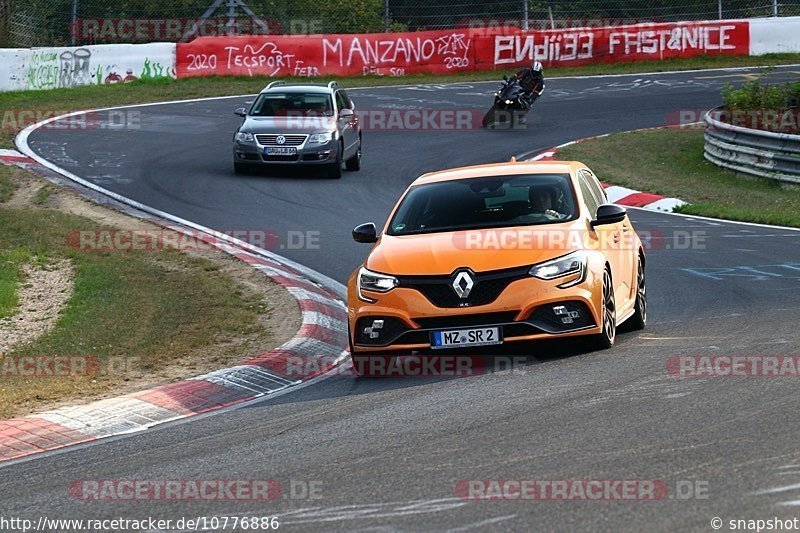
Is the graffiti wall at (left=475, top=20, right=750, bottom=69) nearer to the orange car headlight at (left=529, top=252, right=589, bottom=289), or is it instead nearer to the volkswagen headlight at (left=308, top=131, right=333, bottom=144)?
the volkswagen headlight at (left=308, top=131, right=333, bottom=144)

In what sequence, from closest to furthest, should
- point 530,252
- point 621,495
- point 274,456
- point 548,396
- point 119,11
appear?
point 621,495 < point 274,456 < point 548,396 < point 530,252 < point 119,11

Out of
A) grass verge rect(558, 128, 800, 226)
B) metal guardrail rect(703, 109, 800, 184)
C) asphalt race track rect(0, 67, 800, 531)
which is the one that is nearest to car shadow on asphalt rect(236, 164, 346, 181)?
grass verge rect(558, 128, 800, 226)

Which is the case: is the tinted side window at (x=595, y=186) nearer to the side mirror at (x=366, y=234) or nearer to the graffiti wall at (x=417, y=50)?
the side mirror at (x=366, y=234)

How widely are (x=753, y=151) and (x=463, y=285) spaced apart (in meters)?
15.1

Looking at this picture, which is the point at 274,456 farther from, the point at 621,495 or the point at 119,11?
the point at 119,11

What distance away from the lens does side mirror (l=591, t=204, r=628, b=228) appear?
34.0 feet

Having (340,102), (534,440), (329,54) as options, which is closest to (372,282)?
(534,440)

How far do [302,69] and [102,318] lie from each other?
26.0 meters

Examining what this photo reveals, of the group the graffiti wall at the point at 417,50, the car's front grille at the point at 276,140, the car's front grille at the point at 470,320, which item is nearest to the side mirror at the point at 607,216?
the car's front grille at the point at 470,320

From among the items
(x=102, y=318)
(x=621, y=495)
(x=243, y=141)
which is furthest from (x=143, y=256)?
(x=621, y=495)

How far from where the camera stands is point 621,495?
19.7ft

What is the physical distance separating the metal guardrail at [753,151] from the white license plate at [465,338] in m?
13.7

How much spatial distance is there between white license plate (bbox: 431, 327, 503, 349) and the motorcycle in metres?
21.0

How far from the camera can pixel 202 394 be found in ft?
32.1
